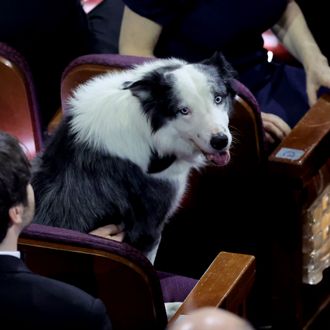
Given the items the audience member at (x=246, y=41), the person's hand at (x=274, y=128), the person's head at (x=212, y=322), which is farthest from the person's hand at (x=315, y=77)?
the person's head at (x=212, y=322)

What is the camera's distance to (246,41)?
2.10 metres

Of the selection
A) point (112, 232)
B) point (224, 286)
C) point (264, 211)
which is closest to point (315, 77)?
point (264, 211)

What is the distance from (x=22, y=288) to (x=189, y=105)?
1.93ft

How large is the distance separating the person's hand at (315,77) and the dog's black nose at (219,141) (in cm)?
55

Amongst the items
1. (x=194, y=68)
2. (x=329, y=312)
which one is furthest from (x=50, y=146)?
(x=329, y=312)

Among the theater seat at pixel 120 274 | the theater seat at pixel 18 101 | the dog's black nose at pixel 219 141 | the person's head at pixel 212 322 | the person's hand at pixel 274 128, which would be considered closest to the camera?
the person's head at pixel 212 322

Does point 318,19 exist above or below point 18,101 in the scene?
above

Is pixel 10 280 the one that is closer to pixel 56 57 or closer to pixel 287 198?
pixel 287 198

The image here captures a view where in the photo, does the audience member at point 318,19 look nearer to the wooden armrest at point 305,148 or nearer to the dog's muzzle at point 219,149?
the wooden armrest at point 305,148

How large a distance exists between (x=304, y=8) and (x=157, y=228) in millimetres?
951

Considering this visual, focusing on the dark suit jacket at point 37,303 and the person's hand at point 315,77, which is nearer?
the dark suit jacket at point 37,303

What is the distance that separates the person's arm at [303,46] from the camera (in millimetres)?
2047

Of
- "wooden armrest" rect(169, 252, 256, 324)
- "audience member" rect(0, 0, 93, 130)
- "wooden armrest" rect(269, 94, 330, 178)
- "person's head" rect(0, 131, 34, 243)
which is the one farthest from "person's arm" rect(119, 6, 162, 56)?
"person's head" rect(0, 131, 34, 243)

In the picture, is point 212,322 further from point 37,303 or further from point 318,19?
point 318,19
